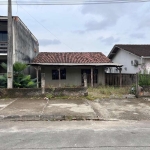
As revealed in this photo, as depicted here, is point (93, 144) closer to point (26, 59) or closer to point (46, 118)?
point (46, 118)

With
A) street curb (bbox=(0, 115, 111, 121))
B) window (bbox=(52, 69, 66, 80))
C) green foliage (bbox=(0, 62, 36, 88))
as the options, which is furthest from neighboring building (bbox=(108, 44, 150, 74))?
street curb (bbox=(0, 115, 111, 121))

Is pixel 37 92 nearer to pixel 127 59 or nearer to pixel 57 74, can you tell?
pixel 57 74

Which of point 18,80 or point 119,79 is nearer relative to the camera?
point 18,80

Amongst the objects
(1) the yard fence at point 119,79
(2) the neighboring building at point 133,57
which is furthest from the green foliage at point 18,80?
(2) the neighboring building at point 133,57

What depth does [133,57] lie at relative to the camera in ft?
62.8

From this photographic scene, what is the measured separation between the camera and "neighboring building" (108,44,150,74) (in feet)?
56.5

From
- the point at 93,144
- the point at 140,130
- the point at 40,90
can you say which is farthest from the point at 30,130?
the point at 40,90

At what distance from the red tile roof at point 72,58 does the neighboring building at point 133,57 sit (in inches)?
100

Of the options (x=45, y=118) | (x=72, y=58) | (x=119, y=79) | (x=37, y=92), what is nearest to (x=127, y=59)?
(x=119, y=79)

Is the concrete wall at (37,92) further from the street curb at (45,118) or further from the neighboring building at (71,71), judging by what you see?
the neighboring building at (71,71)

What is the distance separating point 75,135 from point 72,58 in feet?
48.7

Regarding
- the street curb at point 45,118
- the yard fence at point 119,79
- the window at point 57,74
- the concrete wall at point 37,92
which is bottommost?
the street curb at point 45,118

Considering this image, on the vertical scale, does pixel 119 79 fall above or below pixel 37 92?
above

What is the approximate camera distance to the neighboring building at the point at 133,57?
678 inches
